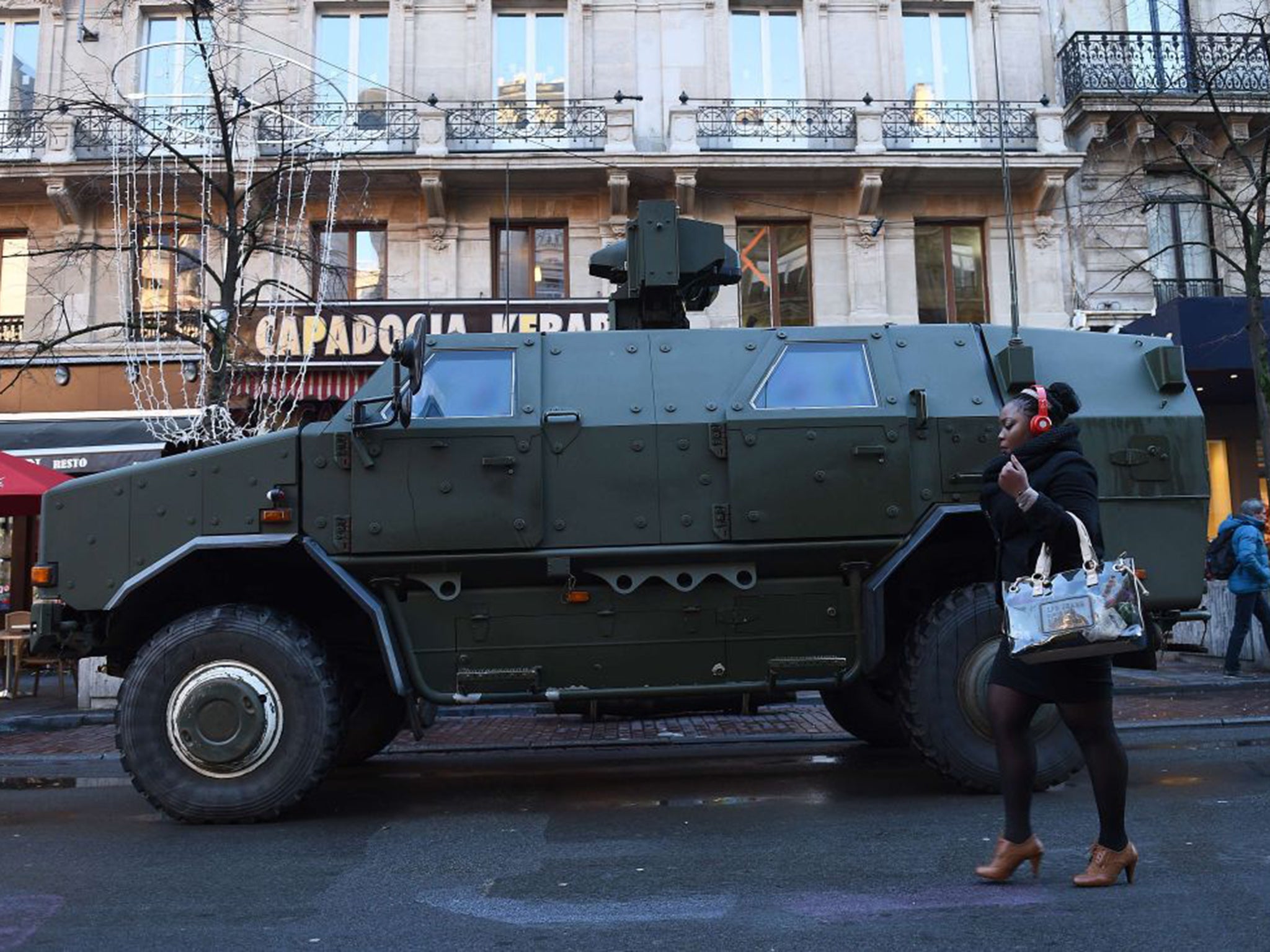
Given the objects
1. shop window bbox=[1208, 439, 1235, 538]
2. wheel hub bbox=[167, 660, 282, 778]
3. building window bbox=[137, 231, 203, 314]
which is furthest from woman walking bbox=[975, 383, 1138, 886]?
shop window bbox=[1208, 439, 1235, 538]

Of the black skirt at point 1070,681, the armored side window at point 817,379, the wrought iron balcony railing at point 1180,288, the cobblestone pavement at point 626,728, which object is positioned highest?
the wrought iron balcony railing at point 1180,288

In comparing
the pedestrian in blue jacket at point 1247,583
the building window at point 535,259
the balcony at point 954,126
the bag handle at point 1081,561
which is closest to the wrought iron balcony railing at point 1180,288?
the balcony at point 954,126

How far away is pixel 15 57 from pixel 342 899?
19.7 m

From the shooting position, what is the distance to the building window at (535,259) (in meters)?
18.7

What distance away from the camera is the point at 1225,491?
1916 cm

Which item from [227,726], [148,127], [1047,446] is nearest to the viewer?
[1047,446]

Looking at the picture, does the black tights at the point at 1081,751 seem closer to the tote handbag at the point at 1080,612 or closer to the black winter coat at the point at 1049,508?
the tote handbag at the point at 1080,612

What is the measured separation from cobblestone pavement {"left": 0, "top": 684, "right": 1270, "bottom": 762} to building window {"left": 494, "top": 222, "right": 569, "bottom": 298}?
9682 millimetres

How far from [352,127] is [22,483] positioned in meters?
9.25

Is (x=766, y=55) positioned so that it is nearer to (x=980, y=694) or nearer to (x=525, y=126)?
(x=525, y=126)

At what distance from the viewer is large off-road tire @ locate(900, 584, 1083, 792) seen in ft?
18.7

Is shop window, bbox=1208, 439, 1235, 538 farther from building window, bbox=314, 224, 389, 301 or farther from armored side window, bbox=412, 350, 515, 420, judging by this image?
armored side window, bbox=412, 350, 515, 420

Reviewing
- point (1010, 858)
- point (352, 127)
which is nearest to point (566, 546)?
point (1010, 858)

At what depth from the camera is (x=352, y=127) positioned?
1789 centimetres
